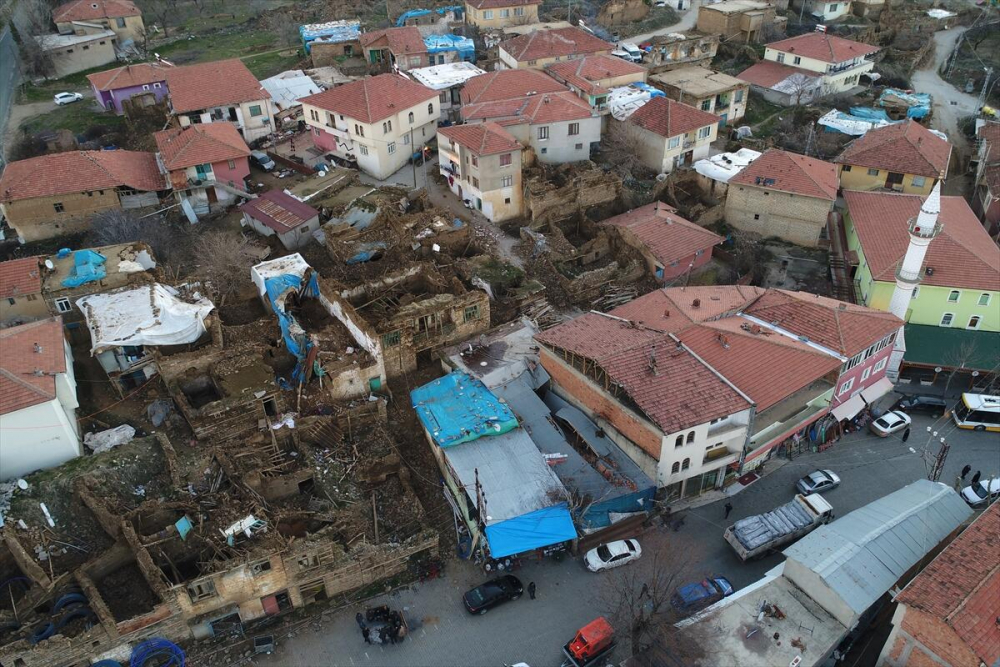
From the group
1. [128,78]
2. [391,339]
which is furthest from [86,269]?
[128,78]

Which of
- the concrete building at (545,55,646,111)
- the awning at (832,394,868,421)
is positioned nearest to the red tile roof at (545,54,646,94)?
the concrete building at (545,55,646,111)

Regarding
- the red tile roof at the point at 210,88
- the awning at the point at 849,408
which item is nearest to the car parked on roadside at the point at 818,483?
the awning at the point at 849,408

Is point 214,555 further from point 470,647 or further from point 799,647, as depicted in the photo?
point 799,647

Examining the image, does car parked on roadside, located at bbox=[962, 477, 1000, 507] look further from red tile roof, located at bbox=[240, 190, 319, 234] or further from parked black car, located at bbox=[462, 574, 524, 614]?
red tile roof, located at bbox=[240, 190, 319, 234]

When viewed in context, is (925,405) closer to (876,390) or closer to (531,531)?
(876,390)

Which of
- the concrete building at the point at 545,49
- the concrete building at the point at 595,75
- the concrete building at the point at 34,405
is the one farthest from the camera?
the concrete building at the point at 545,49

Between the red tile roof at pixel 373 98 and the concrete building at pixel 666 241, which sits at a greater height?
the red tile roof at pixel 373 98

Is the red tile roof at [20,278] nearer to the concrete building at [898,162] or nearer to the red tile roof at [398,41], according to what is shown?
the red tile roof at [398,41]
